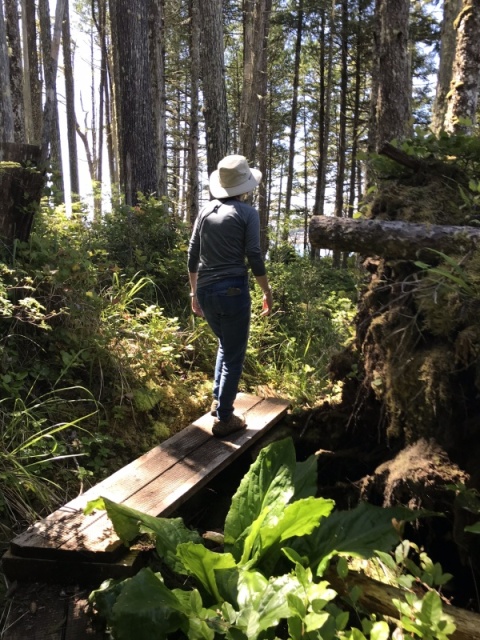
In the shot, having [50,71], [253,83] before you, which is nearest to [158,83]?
[253,83]

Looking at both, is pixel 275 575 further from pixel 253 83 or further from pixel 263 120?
pixel 263 120

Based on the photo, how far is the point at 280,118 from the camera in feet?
81.8

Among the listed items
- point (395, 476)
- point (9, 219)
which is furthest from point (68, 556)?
point (9, 219)

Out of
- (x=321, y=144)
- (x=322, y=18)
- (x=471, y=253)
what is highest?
(x=322, y=18)

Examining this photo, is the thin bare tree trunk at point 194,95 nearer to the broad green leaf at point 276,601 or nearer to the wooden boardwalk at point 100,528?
the wooden boardwalk at point 100,528

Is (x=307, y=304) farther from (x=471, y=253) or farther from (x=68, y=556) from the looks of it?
(x=68, y=556)

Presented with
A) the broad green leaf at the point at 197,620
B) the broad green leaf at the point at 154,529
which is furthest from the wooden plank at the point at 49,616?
the broad green leaf at the point at 197,620

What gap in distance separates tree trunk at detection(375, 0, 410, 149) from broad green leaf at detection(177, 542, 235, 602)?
679 centimetres

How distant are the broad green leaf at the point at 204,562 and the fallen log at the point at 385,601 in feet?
1.90

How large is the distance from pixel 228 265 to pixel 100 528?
77.5 inches

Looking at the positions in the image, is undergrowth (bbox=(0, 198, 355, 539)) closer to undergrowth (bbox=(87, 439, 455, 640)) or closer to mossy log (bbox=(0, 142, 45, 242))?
mossy log (bbox=(0, 142, 45, 242))

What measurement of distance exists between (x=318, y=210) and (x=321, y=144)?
8.48 ft

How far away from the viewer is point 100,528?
8.36 ft

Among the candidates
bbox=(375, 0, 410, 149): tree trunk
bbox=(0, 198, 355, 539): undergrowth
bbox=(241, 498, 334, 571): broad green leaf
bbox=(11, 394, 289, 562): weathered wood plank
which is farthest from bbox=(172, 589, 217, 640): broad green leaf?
bbox=(375, 0, 410, 149): tree trunk
